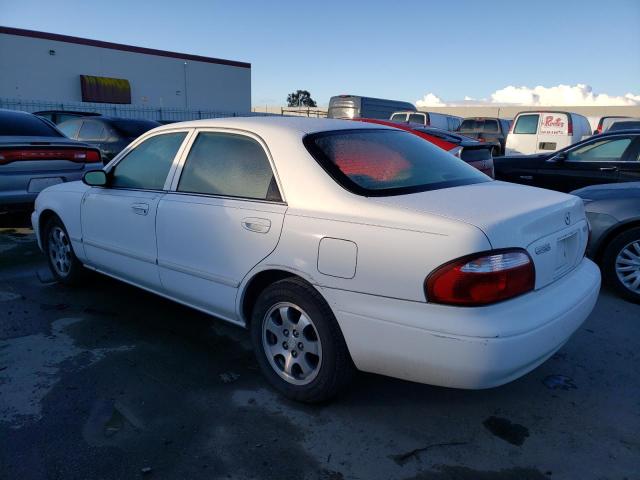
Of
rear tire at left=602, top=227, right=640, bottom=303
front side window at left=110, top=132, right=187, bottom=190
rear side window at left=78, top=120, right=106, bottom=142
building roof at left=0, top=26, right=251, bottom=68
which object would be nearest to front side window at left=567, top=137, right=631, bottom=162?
rear tire at left=602, top=227, right=640, bottom=303

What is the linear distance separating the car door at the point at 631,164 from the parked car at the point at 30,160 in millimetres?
6990

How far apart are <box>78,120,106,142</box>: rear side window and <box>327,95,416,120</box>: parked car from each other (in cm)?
1155

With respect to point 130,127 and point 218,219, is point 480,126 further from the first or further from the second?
point 218,219

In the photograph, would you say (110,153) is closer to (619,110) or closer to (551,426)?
(551,426)

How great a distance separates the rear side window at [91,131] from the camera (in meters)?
9.71

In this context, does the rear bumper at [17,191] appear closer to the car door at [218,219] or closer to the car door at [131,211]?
the car door at [131,211]

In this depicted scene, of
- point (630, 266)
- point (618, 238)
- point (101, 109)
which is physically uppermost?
point (101, 109)

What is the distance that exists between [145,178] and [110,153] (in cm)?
624

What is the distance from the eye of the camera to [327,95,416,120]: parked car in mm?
20438

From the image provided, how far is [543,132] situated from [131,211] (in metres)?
12.3

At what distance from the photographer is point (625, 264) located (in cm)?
448

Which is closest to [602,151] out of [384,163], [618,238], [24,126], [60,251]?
[618,238]

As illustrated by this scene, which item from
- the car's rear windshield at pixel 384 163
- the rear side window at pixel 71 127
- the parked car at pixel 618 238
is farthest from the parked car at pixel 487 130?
the car's rear windshield at pixel 384 163

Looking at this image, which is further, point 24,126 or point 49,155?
point 24,126
